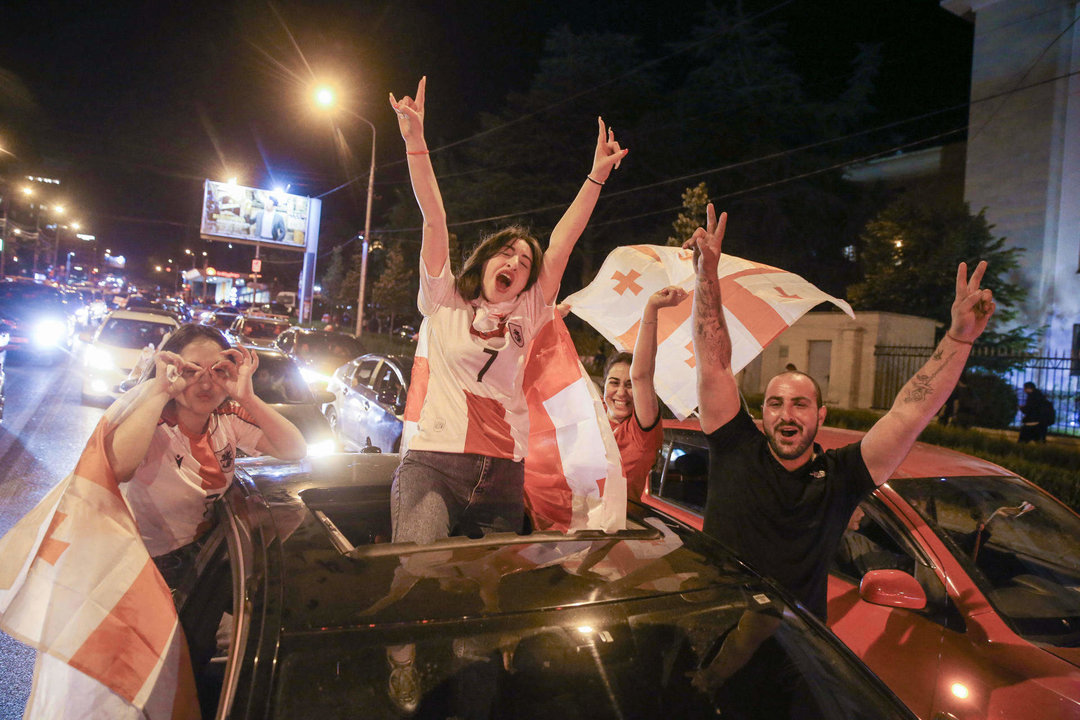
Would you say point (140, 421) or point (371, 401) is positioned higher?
point (140, 421)

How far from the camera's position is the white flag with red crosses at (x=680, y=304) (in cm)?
340

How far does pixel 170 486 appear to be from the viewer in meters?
2.44

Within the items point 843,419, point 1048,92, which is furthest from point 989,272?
point 843,419

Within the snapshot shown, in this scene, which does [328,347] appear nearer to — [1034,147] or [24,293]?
[24,293]

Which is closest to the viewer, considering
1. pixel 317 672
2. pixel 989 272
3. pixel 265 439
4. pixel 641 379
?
pixel 317 672

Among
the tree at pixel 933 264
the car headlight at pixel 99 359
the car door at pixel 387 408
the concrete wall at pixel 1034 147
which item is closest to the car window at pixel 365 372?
the car door at pixel 387 408

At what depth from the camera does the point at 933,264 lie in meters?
21.3

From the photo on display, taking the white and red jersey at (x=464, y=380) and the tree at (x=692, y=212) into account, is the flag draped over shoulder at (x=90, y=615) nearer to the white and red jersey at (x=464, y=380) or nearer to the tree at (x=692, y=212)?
the white and red jersey at (x=464, y=380)

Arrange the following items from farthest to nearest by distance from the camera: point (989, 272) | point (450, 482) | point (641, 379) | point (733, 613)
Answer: point (989, 272)
point (641, 379)
point (450, 482)
point (733, 613)

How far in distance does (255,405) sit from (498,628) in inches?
64.5

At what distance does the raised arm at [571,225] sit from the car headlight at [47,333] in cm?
1981

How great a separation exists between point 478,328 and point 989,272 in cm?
2341

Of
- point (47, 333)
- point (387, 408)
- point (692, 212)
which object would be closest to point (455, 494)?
point (387, 408)

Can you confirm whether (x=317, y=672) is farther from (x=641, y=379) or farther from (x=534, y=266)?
(x=641, y=379)
